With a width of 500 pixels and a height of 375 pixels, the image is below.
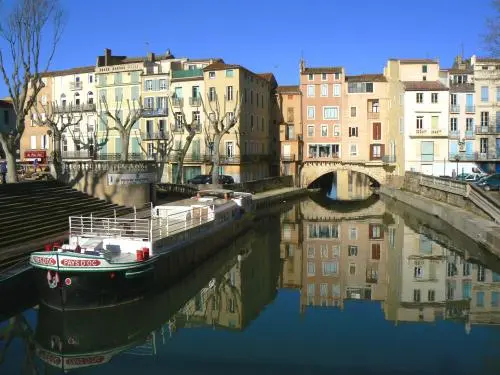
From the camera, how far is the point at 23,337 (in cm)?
1592

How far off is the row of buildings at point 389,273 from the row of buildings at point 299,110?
19.7 metres

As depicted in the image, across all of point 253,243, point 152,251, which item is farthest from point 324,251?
point 152,251

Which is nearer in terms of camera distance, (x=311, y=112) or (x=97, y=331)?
(x=97, y=331)

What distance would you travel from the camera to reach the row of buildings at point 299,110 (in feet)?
185

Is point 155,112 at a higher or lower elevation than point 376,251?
higher

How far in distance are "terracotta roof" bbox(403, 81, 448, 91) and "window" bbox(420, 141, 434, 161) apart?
6033 mm

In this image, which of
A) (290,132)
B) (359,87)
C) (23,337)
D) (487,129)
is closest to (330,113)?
(359,87)

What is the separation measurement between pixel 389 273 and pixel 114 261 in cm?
1465

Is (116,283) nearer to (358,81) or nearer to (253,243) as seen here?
(253,243)

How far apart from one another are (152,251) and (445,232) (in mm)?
23726

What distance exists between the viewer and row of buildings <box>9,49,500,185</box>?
56.4 m

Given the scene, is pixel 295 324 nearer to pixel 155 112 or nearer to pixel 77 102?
pixel 155 112

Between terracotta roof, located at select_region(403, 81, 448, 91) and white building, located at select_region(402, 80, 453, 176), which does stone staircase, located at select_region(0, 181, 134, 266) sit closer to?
white building, located at select_region(402, 80, 453, 176)

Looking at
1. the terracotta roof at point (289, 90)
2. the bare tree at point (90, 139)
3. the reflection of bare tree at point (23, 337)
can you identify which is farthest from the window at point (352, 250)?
the terracotta roof at point (289, 90)
